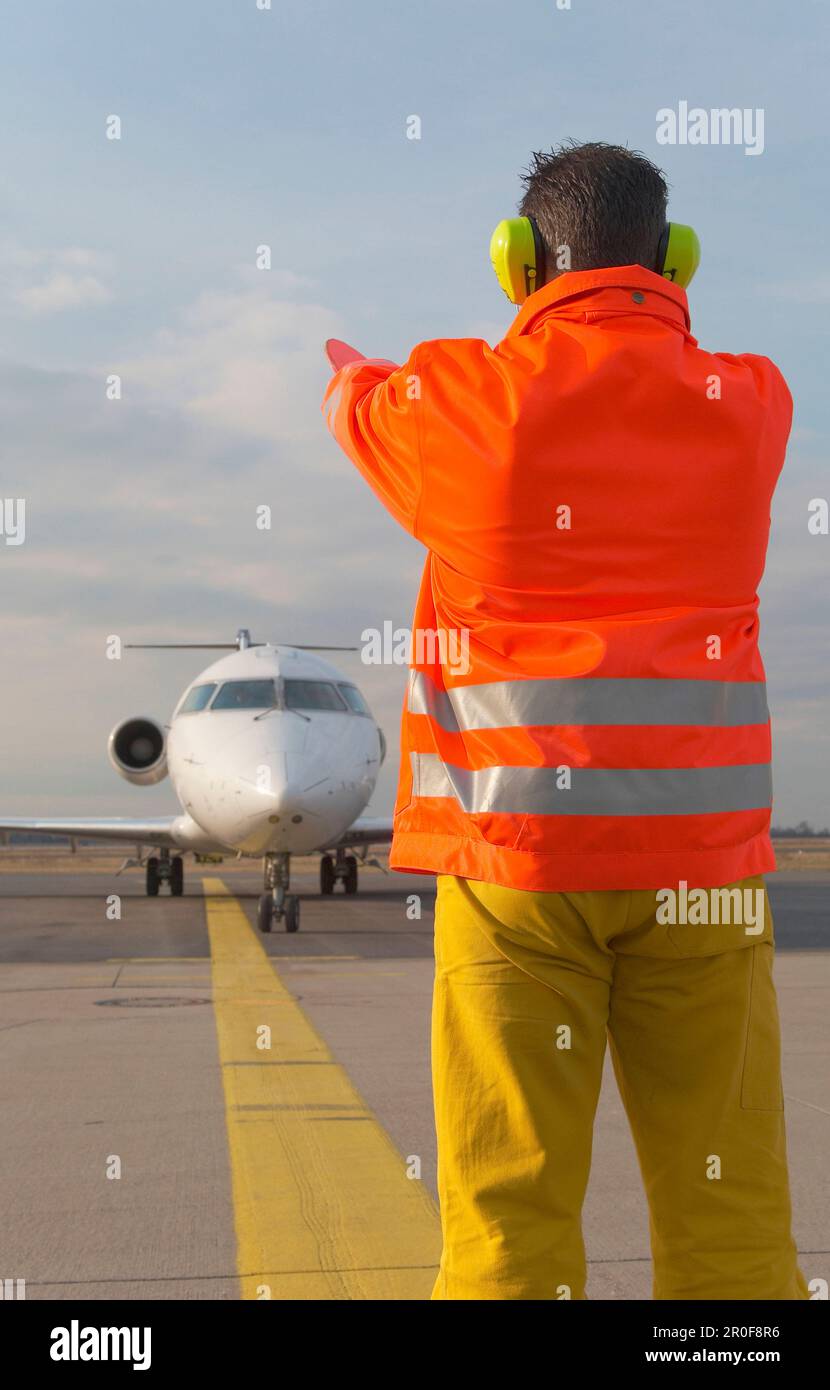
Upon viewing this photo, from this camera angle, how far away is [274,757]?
15.0 m

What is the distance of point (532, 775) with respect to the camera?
2.19 m

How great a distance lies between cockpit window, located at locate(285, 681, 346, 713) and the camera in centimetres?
1647

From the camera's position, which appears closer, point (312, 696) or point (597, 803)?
point (597, 803)

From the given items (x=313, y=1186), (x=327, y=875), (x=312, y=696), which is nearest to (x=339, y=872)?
(x=327, y=875)

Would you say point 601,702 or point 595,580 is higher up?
point 595,580

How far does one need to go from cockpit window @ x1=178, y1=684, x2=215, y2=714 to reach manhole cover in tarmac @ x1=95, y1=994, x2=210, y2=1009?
8656 mm

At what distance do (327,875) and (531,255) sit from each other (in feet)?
74.1

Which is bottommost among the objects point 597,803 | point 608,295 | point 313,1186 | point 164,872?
point 313,1186

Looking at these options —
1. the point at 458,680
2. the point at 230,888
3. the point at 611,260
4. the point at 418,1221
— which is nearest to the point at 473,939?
the point at 458,680

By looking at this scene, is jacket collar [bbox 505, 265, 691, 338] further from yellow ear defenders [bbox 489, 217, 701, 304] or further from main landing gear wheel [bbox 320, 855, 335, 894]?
main landing gear wheel [bbox 320, 855, 335, 894]

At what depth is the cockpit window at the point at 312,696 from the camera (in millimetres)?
16469

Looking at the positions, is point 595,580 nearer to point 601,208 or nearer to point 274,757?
point 601,208

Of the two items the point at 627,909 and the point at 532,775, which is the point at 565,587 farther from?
the point at 627,909
